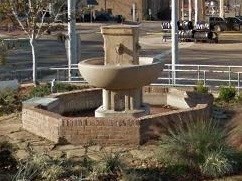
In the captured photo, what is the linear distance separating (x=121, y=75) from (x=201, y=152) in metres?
3.23

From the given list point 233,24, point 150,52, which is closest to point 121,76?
point 150,52

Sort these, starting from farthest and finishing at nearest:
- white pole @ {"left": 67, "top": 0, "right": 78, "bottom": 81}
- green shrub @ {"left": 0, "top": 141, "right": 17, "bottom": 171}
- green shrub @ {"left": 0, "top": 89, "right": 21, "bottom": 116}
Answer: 1. white pole @ {"left": 67, "top": 0, "right": 78, "bottom": 81}
2. green shrub @ {"left": 0, "top": 89, "right": 21, "bottom": 116}
3. green shrub @ {"left": 0, "top": 141, "right": 17, "bottom": 171}

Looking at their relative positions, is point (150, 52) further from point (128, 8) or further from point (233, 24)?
point (128, 8)

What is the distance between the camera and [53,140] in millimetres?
11672

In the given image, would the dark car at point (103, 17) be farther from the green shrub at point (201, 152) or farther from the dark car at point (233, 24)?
the green shrub at point (201, 152)

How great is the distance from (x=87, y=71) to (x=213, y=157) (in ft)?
13.7

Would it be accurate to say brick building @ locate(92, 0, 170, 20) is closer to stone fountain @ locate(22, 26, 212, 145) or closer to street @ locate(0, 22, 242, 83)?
street @ locate(0, 22, 242, 83)

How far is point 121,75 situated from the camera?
12.2 metres

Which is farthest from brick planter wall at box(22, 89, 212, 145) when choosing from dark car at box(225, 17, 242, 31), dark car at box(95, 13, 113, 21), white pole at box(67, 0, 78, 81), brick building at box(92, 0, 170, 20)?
brick building at box(92, 0, 170, 20)

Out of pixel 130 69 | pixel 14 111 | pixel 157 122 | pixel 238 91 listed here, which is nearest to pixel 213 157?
pixel 157 122

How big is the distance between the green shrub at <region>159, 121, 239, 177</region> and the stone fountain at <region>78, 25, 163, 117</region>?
2777mm

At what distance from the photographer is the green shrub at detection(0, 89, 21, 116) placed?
15172 millimetres

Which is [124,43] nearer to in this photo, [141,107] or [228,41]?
[141,107]

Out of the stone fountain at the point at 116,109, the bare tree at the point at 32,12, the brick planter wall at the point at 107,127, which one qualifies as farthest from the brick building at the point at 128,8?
the brick planter wall at the point at 107,127
